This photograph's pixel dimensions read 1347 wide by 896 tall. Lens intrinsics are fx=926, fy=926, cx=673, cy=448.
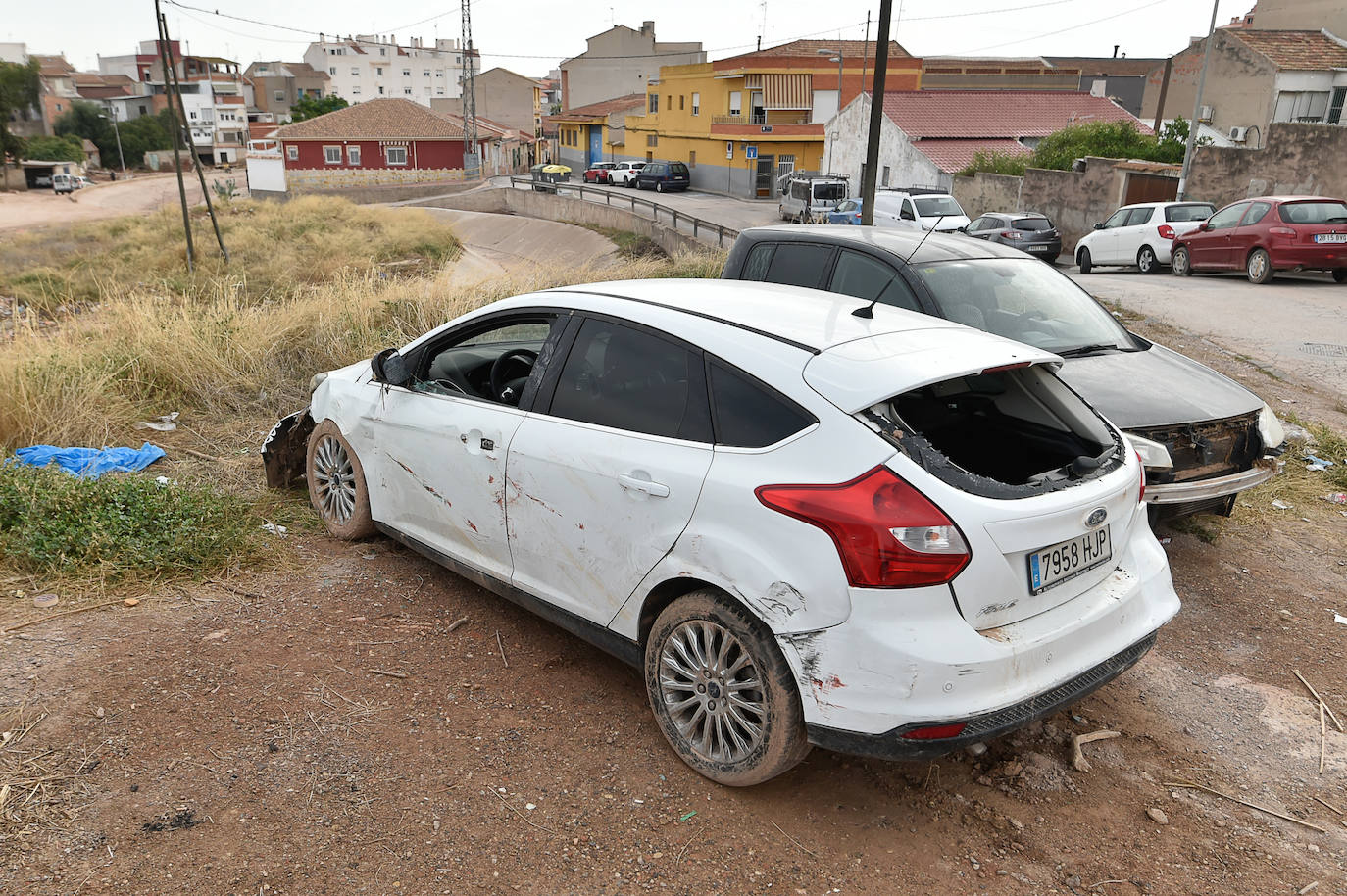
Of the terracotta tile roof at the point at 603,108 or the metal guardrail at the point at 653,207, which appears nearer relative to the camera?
the metal guardrail at the point at 653,207

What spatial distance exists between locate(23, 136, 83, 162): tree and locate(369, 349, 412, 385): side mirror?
93.0 meters

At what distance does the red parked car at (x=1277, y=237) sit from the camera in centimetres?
1498

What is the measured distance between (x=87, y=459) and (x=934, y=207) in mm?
22469

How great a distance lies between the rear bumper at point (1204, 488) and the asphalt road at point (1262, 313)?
15.5ft

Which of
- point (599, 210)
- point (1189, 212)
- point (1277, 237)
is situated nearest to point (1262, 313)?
point (1277, 237)

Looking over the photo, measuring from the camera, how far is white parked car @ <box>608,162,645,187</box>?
55.3 meters

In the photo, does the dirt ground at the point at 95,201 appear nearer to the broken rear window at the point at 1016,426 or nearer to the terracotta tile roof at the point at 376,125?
the terracotta tile roof at the point at 376,125

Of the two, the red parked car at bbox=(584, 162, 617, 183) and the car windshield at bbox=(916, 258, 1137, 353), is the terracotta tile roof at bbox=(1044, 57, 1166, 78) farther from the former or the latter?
the car windshield at bbox=(916, 258, 1137, 353)

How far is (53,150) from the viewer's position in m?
80.1

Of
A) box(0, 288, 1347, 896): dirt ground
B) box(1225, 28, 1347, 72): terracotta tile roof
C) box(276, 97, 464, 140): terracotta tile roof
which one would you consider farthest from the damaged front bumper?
box(276, 97, 464, 140): terracotta tile roof

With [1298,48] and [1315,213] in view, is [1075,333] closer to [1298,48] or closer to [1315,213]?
[1315,213]

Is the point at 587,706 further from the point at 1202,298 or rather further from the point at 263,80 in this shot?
the point at 263,80

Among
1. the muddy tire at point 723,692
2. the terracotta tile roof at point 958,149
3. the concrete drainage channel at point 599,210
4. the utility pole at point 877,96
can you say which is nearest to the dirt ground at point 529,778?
the muddy tire at point 723,692

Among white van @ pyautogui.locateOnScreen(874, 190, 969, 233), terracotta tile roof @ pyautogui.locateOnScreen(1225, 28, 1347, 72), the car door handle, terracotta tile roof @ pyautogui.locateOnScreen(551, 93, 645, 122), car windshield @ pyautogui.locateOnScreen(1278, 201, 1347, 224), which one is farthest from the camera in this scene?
terracotta tile roof @ pyautogui.locateOnScreen(551, 93, 645, 122)
